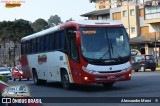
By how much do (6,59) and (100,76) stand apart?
74300 millimetres

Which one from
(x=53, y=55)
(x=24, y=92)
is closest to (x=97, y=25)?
(x=53, y=55)

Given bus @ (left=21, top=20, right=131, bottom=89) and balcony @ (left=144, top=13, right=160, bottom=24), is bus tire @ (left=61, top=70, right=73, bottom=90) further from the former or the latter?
balcony @ (left=144, top=13, right=160, bottom=24)

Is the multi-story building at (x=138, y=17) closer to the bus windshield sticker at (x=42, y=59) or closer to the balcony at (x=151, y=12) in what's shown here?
the balcony at (x=151, y=12)

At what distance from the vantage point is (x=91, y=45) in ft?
57.7

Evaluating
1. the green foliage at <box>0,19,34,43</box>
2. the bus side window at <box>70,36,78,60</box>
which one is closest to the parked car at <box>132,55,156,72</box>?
the bus side window at <box>70,36,78,60</box>

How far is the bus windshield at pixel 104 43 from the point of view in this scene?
17516mm


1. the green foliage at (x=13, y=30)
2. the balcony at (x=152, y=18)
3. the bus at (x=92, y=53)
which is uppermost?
the bus at (x=92, y=53)

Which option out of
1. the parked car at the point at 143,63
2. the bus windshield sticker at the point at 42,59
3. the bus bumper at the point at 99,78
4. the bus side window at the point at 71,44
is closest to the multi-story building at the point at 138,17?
the parked car at the point at 143,63

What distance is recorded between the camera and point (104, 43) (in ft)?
58.1

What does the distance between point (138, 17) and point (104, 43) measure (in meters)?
56.5

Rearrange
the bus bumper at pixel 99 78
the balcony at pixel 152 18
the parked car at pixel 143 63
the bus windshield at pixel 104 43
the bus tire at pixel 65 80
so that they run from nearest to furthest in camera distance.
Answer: the bus bumper at pixel 99 78 < the bus windshield at pixel 104 43 < the bus tire at pixel 65 80 < the parked car at pixel 143 63 < the balcony at pixel 152 18

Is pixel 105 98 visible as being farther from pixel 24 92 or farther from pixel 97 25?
pixel 24 92

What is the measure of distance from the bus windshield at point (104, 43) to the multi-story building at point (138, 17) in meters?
39.9

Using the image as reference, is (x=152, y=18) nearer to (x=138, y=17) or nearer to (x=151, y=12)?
(x=151, y=12)
